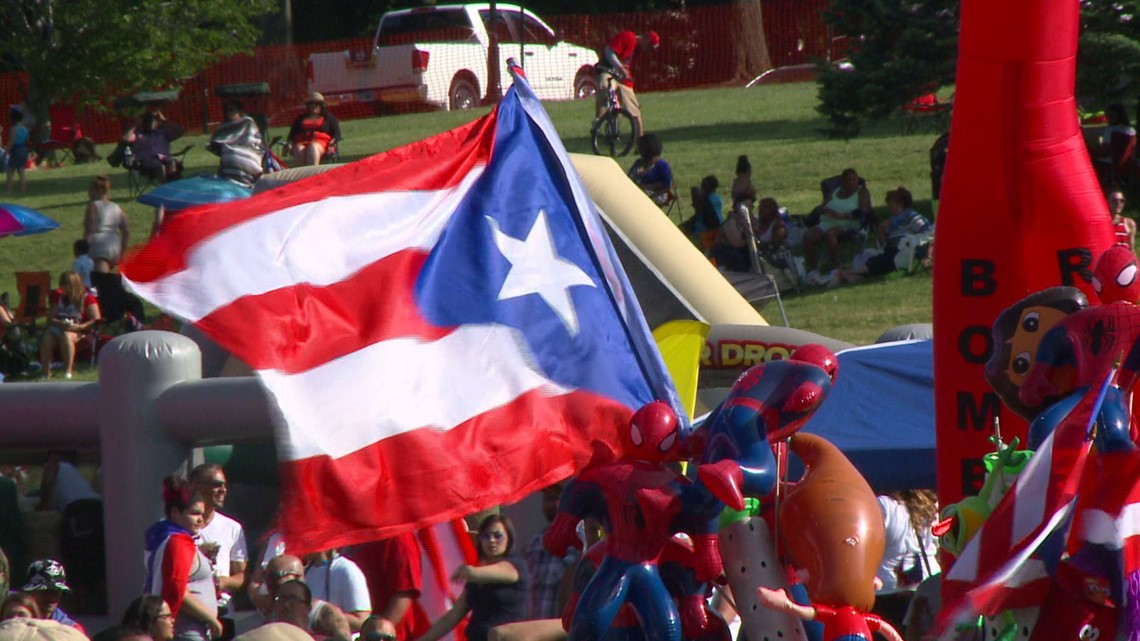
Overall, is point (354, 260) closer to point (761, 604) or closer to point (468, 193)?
point (468, 193)

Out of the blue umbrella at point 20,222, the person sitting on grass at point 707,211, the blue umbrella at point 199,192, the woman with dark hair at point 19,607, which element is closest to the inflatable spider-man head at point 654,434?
the woman with dark hair at point 19,607

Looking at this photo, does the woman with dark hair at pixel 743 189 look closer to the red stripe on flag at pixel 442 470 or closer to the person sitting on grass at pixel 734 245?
the person sitting on grass at pixel 734 245

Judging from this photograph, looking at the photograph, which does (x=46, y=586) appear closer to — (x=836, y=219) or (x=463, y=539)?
(x=463, y=539)

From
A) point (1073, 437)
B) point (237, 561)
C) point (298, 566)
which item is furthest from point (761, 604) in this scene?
point (237, 561)

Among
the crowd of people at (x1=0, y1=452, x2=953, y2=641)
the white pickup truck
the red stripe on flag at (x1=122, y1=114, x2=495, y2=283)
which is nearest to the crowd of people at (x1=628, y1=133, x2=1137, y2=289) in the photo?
→ the crowd of people at (x1=0, y1=452, x2=953, y2=641)

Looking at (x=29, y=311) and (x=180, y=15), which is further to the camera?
(x=180, y=15)

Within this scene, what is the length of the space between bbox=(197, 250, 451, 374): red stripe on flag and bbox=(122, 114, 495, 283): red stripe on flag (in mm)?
276

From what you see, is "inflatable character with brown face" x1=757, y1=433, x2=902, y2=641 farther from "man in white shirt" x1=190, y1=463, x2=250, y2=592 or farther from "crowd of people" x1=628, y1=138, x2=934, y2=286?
"crowd of people" x1=628, y1=138, x2=934, y2=286

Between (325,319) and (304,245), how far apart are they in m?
0.30

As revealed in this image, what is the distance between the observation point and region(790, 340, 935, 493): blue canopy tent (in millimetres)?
9062

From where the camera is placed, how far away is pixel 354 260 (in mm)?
5875

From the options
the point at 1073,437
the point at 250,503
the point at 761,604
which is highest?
the point at 1073,437

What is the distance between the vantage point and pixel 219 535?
8367 mm

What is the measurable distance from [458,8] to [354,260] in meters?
25.3
